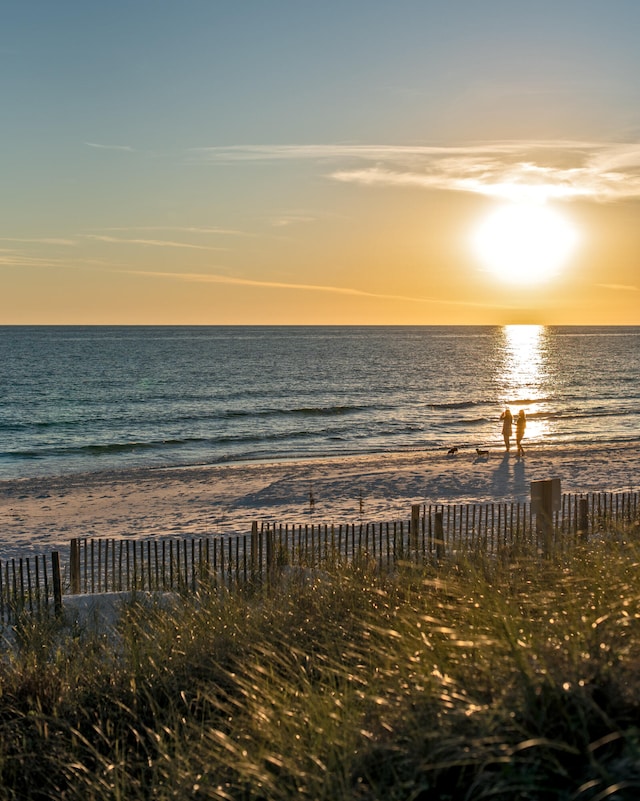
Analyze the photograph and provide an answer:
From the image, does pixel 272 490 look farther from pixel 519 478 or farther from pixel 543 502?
pixel 543 502

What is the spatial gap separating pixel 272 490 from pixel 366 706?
22091 millimetres

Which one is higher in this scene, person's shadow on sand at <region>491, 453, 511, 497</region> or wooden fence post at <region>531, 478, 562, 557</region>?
wooden fence post at <region>531, 478, 562, 557</region>

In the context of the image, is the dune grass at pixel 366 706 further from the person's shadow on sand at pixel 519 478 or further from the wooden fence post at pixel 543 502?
the person's shadow on sand at pixel 519 478

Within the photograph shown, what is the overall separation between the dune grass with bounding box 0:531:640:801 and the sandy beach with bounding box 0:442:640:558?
13665 mm

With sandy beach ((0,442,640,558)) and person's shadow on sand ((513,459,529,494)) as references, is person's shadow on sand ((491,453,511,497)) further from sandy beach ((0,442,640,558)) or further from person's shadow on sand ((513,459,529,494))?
person's shadow on sand ((513,459,529,494))

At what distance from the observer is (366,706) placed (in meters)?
4.48

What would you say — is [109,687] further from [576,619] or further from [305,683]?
[576,619]

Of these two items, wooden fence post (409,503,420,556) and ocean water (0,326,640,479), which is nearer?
wooden fence post (409,503,420,556)

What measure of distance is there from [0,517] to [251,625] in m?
19.0

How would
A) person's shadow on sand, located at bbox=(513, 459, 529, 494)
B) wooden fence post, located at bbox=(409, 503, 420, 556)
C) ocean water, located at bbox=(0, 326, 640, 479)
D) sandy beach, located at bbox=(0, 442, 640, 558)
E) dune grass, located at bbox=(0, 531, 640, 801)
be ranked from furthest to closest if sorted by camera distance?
ocean water, located at bbox=(0, 326, 640, 479) < person's shadow on sand, located at bbox=(513, 459, 529, 494) < sandy beach, located at bbox=(0, 442, 640, 558) < wooden fence post, located at bbox=(409, 503, 420, 556) < dune grass, located at bbox=(0, 531, 640, 801)

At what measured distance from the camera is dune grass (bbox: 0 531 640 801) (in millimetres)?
3672

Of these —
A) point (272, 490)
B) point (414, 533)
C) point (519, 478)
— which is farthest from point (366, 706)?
point (519, 478)

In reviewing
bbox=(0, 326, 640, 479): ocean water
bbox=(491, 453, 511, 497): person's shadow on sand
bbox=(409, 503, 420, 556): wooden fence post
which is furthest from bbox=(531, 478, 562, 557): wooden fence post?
bbox=(0, 326, 640, 479): ocean water

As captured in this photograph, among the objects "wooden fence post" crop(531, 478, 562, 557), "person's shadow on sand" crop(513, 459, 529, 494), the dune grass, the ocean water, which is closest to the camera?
the dune grass
